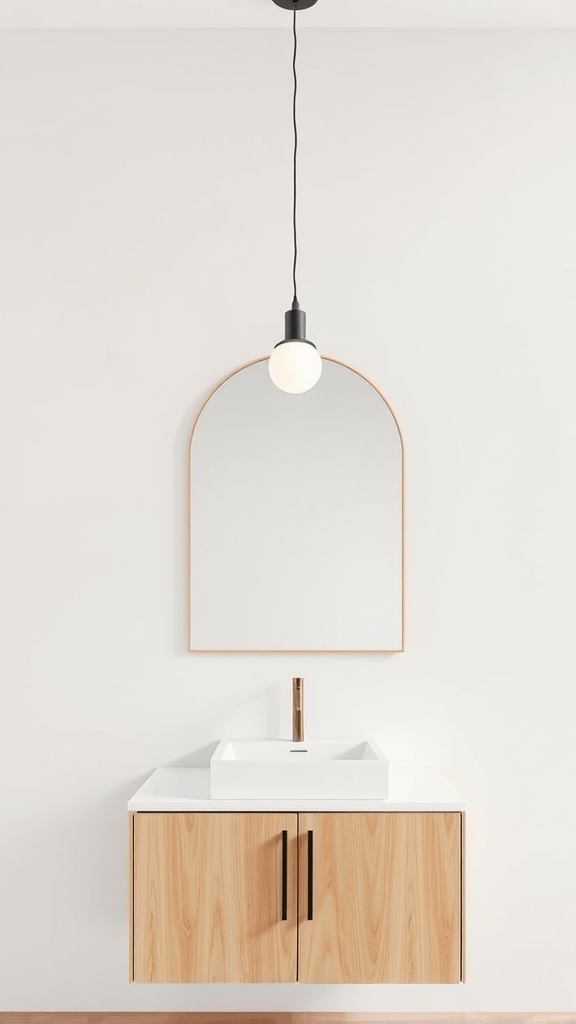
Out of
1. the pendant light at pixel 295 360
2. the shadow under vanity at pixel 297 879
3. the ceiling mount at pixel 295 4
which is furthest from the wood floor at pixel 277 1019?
the ceiling mount at pixel 295 4

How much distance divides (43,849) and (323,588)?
3.49 ft

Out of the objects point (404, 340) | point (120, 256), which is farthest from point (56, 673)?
point (404, 340)

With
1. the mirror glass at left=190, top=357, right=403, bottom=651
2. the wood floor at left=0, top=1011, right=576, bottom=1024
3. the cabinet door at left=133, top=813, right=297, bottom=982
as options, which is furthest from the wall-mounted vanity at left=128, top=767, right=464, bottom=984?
the mirror glass at left=190, top=357, right=403, bottom=651

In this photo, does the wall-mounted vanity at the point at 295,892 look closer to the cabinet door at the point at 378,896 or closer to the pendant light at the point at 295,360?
the cabinet door at the point at 378,896

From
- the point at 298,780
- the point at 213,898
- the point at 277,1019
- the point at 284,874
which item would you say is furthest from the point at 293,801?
the point at 277,1019

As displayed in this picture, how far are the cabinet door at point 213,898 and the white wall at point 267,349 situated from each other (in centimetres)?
39

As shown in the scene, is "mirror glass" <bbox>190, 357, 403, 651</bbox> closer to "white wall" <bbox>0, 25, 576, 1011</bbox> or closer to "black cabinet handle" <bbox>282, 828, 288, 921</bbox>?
"white wall" <bbox>0, 25, 576, 1011</bbox>

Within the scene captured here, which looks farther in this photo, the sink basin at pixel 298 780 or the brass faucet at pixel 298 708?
the brass faucet at pixel 298 708

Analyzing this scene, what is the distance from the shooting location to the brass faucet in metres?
2.38

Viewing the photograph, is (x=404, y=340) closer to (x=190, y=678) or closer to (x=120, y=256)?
(x=120, y=256)

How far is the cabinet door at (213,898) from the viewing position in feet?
6.91

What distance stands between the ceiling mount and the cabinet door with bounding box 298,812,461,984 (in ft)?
6.86

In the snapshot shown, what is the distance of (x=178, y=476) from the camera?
2.50 meters

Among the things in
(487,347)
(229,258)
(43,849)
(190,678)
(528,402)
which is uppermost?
(229,258)
